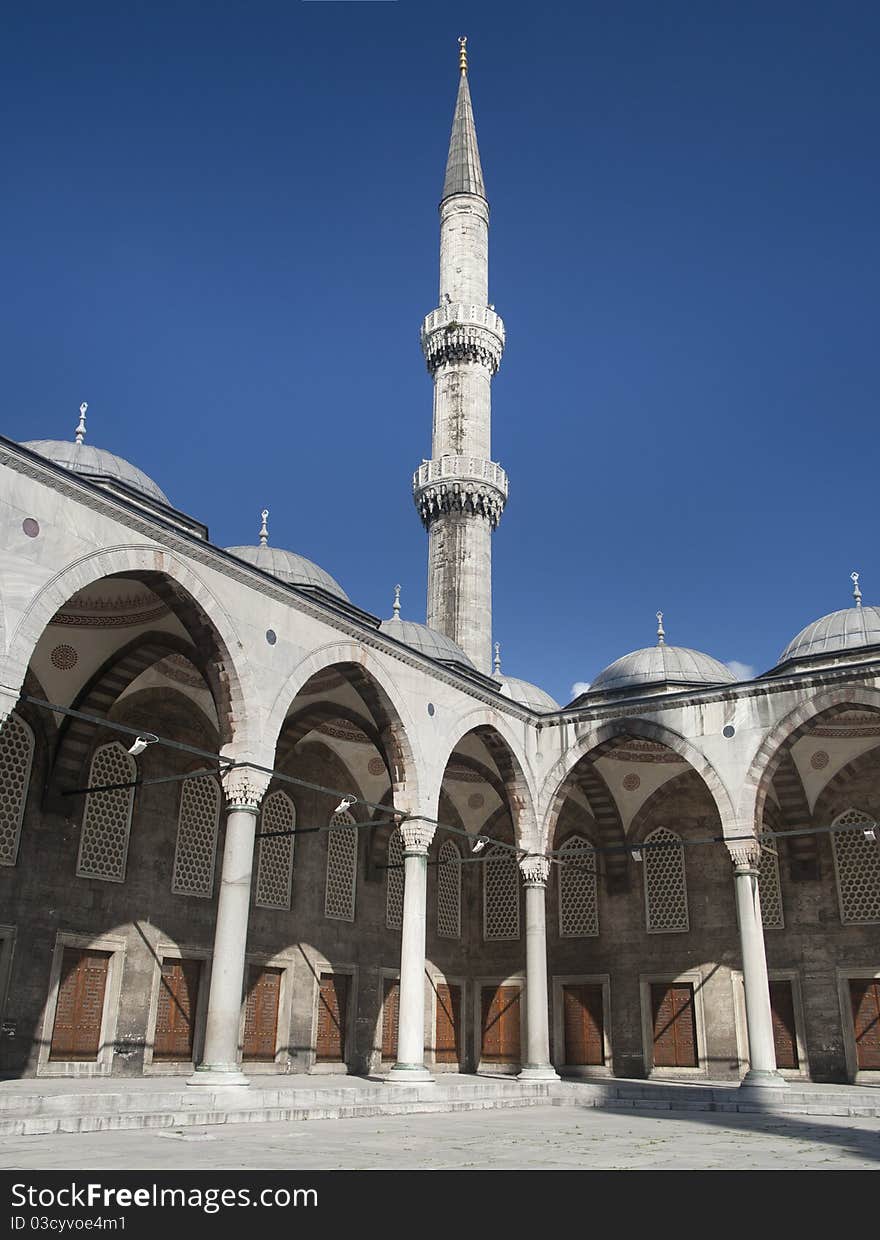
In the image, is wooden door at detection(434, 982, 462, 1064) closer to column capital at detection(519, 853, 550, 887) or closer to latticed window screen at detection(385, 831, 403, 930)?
latticed window screen at detection(385, 831, 403, 930)

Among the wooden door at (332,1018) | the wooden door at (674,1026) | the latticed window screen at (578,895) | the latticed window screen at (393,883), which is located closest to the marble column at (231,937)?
the wooden door at (332,1018)

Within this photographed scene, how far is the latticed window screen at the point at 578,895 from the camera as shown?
1938 centimetres

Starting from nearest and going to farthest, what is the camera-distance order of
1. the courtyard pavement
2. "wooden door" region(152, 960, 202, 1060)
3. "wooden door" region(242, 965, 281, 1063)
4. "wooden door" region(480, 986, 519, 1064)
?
the courtyard pavement, "wooden door" region(152, 960, 202, 1060), "wooden door" region(242, 965, 281, 1063), "wooden door" region(480, 986, 519, 1064)

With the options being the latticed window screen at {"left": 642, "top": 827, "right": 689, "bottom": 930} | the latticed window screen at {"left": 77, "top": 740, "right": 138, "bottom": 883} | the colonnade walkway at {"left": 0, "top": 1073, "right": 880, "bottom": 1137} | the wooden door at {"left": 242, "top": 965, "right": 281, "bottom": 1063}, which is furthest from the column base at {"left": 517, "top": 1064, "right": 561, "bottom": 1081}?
the latticed window screen at {"left": 77, "top": 740, "right": 138, "bottom": 883}

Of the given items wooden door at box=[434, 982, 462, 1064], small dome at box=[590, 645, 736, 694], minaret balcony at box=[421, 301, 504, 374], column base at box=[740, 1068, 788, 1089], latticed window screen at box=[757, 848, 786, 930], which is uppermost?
minaret balcony at box=[421, 301, 504, 374]

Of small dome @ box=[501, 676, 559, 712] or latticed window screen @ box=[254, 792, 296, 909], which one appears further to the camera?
small dome @ box=[501, 676, 559, 712]

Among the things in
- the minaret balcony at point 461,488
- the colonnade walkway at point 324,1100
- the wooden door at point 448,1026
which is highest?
the minaret balcony at point 461,488

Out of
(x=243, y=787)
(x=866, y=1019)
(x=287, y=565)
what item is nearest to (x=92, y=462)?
(x=287, y=565)

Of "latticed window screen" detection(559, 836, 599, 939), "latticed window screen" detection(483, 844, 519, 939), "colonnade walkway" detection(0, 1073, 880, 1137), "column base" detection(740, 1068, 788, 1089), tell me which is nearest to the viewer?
"colonnade walkway" detection(0, 1073, 880, 1137)

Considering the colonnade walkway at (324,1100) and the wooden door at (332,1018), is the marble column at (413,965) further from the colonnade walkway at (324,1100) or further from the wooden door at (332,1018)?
the wooden door at (332,1018)

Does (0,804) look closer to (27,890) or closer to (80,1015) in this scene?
(27,890)

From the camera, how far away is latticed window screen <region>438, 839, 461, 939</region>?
19.6 meters

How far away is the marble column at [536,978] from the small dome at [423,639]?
444 centimetres

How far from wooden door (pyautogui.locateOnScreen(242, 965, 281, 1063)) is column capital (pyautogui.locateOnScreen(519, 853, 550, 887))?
3.90 meters
